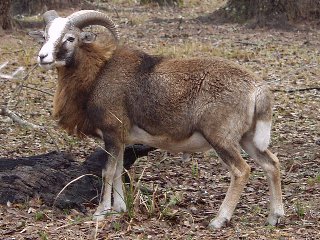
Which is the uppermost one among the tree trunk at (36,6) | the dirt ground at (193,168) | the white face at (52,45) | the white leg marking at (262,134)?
the white face at (52,45)

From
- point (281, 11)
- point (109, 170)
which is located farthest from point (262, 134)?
point (281, 11)

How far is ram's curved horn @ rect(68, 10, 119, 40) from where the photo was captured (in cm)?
810

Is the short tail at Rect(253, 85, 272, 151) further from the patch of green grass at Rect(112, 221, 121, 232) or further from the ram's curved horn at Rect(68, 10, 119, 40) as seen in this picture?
the ram's curved horn at Rect(68, 10, 119, 40)

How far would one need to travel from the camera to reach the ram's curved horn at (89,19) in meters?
8.10

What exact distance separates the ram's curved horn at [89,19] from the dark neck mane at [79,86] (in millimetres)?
243

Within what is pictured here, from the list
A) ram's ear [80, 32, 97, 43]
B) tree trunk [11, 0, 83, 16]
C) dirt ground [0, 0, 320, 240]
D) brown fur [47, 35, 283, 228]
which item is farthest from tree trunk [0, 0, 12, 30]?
brown fur [47, 35, 283, 228]

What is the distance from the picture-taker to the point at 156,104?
773cm

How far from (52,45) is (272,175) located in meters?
2.44

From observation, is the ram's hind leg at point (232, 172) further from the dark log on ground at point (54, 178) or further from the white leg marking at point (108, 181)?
the dark log on ground at point (54, 178)

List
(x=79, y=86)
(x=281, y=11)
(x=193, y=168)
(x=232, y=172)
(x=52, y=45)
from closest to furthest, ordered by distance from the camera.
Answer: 1. (x=232, y=172)
2. (x=52, y=45)
3. (x=79, y=86)
4. (x=193, y=168)
5. (x=281, y=11)

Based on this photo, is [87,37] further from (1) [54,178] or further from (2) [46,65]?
(1) [54,178]

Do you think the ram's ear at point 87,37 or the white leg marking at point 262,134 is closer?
the white leg marking at point 262,134

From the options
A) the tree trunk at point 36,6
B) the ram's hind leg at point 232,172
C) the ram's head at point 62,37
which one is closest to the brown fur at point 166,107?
the ram's hind leg at point 232,172

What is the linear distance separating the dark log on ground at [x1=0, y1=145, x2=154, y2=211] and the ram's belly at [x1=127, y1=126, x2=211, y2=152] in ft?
1.97
